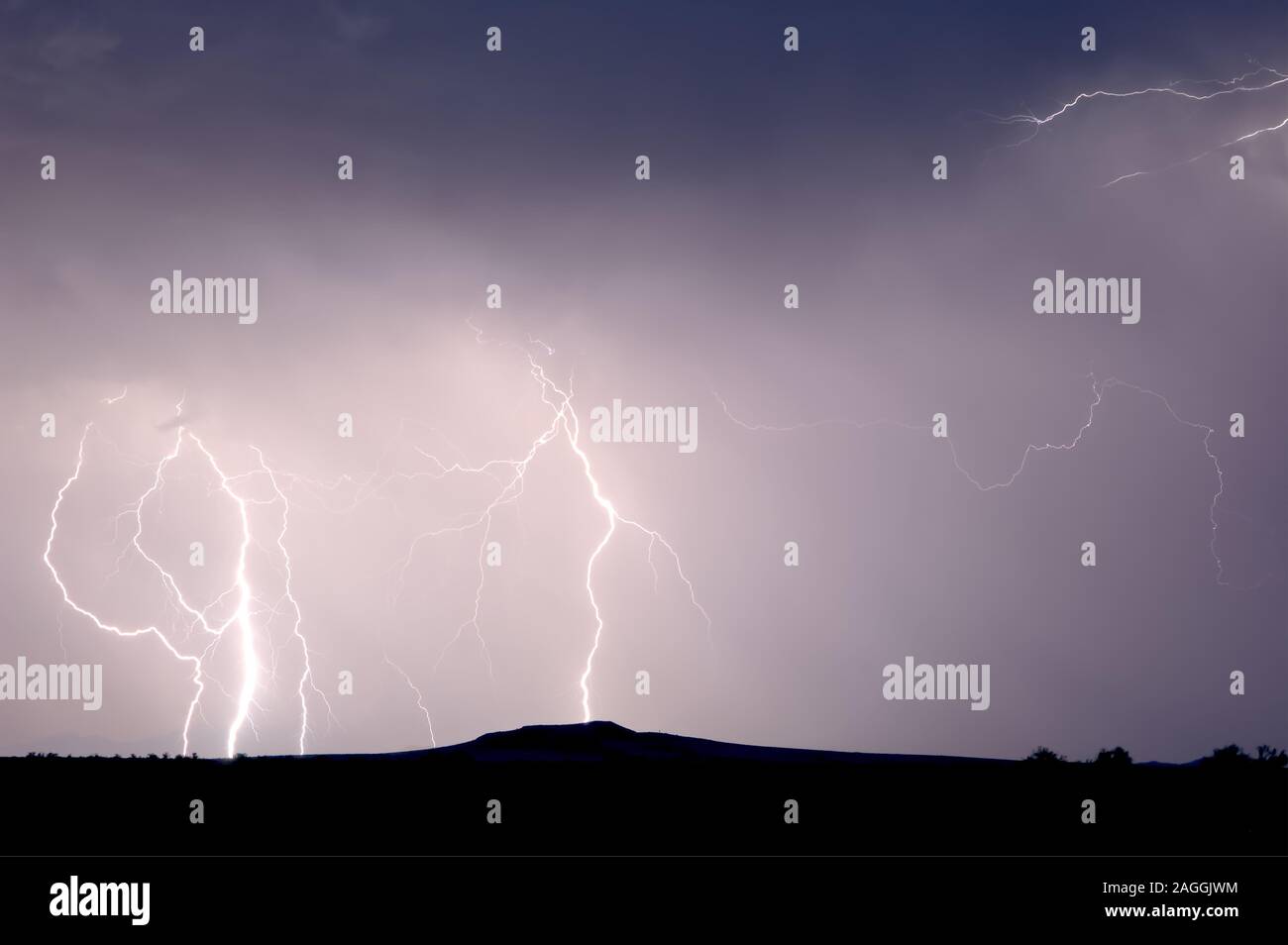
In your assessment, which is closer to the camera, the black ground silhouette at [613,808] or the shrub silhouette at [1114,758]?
the black ground silhouette at [613,808]

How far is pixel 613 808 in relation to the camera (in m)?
16.2

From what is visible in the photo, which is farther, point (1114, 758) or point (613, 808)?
point (1114, 758)

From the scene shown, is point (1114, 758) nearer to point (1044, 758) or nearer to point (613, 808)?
point (1044, 758)

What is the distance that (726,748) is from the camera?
93.6ft

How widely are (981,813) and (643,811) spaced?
535 centimetres

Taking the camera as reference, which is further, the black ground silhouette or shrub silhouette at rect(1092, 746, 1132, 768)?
shrub silhouette at rect(1092, 746, 1132, 768)

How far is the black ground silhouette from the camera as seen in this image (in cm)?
1475

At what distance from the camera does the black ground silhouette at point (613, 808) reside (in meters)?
14.8

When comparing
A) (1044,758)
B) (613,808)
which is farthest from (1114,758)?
(613,808)
